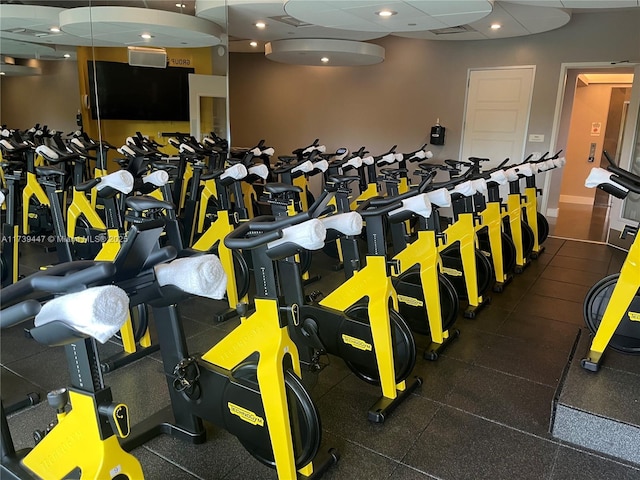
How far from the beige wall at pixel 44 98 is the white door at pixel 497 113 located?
5578 mm

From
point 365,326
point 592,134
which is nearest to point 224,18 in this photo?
point 365,326

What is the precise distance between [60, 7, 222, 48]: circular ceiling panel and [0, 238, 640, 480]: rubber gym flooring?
3.05 m

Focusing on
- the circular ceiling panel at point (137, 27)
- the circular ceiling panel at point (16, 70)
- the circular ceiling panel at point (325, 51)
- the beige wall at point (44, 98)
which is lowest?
the beige wall at point (44, 98)

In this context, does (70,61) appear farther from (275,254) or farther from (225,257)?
(275,254)

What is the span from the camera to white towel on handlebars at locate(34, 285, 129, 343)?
39.2 inches

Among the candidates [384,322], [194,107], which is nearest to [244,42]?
[194,107]

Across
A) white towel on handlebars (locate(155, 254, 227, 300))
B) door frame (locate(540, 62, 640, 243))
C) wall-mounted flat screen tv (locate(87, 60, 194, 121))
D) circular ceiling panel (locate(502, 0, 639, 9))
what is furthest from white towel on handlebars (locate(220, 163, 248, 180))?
door frame (locate(540, 62, 640, 243))

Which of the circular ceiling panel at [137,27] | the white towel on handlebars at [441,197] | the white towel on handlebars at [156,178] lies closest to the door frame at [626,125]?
the white towel on handlebars at [441,197]

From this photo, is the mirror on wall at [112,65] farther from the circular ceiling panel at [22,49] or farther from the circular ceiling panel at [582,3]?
the circular ceiling panel at [582,3]

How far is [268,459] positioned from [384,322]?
2.62 ft

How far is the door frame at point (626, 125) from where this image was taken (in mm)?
5754

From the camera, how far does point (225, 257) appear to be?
3.42 meters

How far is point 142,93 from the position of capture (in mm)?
6008

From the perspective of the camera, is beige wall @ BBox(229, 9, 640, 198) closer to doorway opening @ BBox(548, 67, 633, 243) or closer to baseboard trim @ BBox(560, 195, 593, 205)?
doorway opening @ BBox(548, 67, 633, 243)
